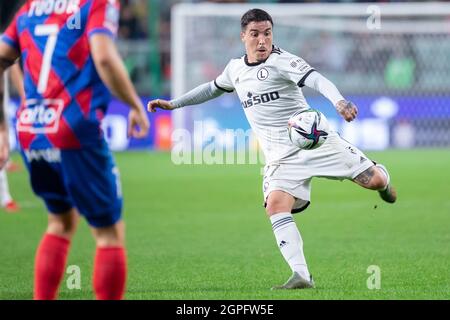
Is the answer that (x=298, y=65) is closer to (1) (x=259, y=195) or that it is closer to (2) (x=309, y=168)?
(2) (x=309, y=168)

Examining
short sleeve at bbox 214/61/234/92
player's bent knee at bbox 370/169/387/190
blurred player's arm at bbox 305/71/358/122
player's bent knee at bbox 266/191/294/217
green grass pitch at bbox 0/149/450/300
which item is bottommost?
green grass pitch at bbox 0/149/450/300

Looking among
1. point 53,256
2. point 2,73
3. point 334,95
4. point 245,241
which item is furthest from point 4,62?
point 245,241

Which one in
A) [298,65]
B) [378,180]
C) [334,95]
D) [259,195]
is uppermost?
[298,65]

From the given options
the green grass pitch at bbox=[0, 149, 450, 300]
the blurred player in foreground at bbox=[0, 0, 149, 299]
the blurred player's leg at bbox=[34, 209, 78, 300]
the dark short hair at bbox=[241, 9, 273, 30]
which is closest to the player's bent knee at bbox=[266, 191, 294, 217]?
the green grass pitch at bbox=[0, 149, 450, 300]

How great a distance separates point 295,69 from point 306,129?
1.39 ft

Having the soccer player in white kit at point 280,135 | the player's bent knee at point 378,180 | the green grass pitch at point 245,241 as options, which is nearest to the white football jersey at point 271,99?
the soccer player in white kit at point 280,135

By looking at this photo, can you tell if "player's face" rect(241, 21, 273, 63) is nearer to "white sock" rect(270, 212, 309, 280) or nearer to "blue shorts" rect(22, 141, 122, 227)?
"white sock" rect(270, 212, 309, 280)

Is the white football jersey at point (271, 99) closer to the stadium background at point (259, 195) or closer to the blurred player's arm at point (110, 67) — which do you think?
the stadium background at point (259, 195)

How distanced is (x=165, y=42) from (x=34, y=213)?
13374 mm

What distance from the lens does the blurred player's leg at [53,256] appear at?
543 cm

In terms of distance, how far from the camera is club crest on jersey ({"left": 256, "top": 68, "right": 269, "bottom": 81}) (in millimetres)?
7152

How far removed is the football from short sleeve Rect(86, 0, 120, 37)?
2.22 meters

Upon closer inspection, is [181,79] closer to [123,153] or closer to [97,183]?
[123,153]

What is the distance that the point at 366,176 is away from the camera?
24.1 feet
